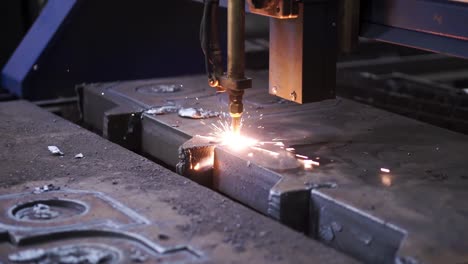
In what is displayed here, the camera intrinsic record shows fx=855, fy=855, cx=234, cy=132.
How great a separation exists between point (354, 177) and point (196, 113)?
2.55 feet

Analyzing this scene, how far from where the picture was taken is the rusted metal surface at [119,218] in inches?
68.7

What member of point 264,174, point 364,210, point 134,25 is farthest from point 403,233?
point 134,25

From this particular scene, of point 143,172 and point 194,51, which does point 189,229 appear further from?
point 194,51

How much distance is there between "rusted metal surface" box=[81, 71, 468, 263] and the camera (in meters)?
1.81

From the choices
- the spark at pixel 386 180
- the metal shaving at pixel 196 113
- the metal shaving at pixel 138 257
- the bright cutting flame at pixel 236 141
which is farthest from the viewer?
the metal shaving at pixel 196 113

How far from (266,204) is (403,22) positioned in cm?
56

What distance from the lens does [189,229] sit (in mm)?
1872

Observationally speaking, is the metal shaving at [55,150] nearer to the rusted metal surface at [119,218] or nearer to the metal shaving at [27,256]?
the rusted metal surface at [119,218]

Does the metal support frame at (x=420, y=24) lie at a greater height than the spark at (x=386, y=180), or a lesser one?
greater

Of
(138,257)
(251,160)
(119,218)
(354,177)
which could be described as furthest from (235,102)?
(138,257)

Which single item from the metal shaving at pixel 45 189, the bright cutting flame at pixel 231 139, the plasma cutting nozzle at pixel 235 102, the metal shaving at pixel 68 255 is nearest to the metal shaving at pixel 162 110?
the bright cutting flame at pixel 231 139

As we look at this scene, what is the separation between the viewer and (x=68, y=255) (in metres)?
1.75

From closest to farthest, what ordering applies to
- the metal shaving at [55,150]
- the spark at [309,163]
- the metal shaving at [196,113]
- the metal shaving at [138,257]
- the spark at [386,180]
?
the metal shaving at [138,257] < the spark at [386,180] < the spark at [309,163] < the metal shaving at [55,150] < the metal shaving at [196,113]

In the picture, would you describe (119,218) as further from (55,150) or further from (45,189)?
(55,150)
